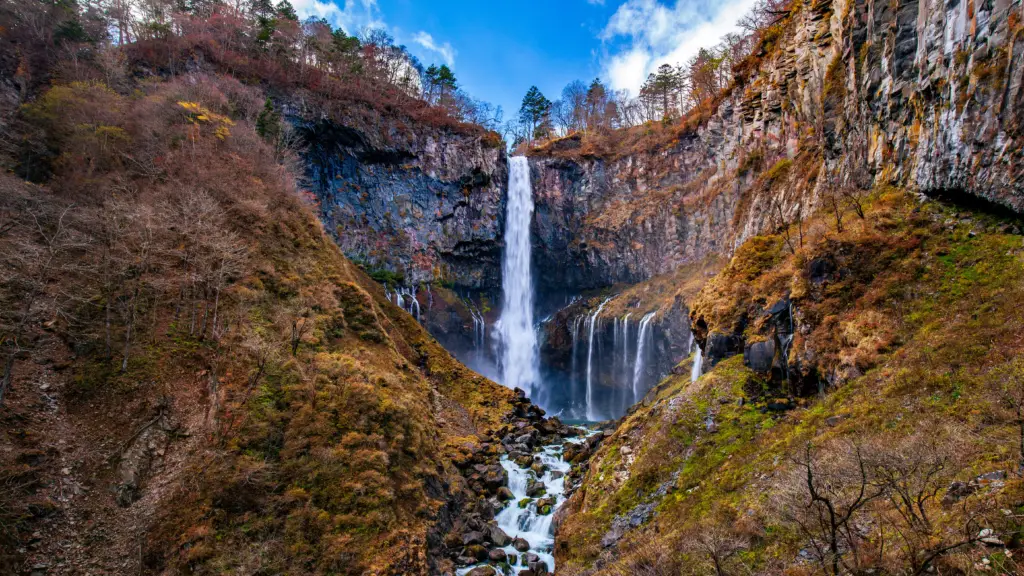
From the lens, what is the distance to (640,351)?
41688mm

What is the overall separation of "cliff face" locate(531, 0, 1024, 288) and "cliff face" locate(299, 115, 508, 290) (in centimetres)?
727

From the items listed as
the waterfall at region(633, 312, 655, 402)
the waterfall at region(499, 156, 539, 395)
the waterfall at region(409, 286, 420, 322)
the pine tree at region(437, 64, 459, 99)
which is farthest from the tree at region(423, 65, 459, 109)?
the waterfall at region(633, 312, 655, 402)

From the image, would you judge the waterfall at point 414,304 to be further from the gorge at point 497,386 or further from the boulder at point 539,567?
the boulder at point 539,567

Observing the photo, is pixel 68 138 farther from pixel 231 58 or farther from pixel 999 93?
pixel 999 93

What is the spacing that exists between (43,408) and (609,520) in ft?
58.2

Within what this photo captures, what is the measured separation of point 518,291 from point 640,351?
56.9 feet

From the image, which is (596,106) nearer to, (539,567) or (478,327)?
(478,327)

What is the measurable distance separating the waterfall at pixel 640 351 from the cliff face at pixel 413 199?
18928 millimetres

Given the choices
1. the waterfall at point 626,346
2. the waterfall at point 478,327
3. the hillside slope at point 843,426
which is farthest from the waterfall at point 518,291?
the hillside slope at point 843,426

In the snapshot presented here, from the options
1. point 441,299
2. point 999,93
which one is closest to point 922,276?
point 999,93

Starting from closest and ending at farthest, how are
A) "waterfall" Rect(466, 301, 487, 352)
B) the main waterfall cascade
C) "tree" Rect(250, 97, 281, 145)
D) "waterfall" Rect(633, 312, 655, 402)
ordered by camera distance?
1. "tree" Rect(250, 97, 281, 145)
2. "waterfall" Rect(633, 312, 655, 402)
3. the main waterfall cascade
4. "waterfall" Rect(466, 301, 487, 352)

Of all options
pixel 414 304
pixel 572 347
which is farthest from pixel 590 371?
pixel 414 304

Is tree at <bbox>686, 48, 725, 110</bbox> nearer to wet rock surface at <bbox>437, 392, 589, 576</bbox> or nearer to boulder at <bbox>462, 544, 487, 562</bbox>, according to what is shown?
wet rock surface at <bbox>437, 392, 589, 576</bbox>

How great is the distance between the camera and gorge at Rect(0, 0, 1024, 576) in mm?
8242
